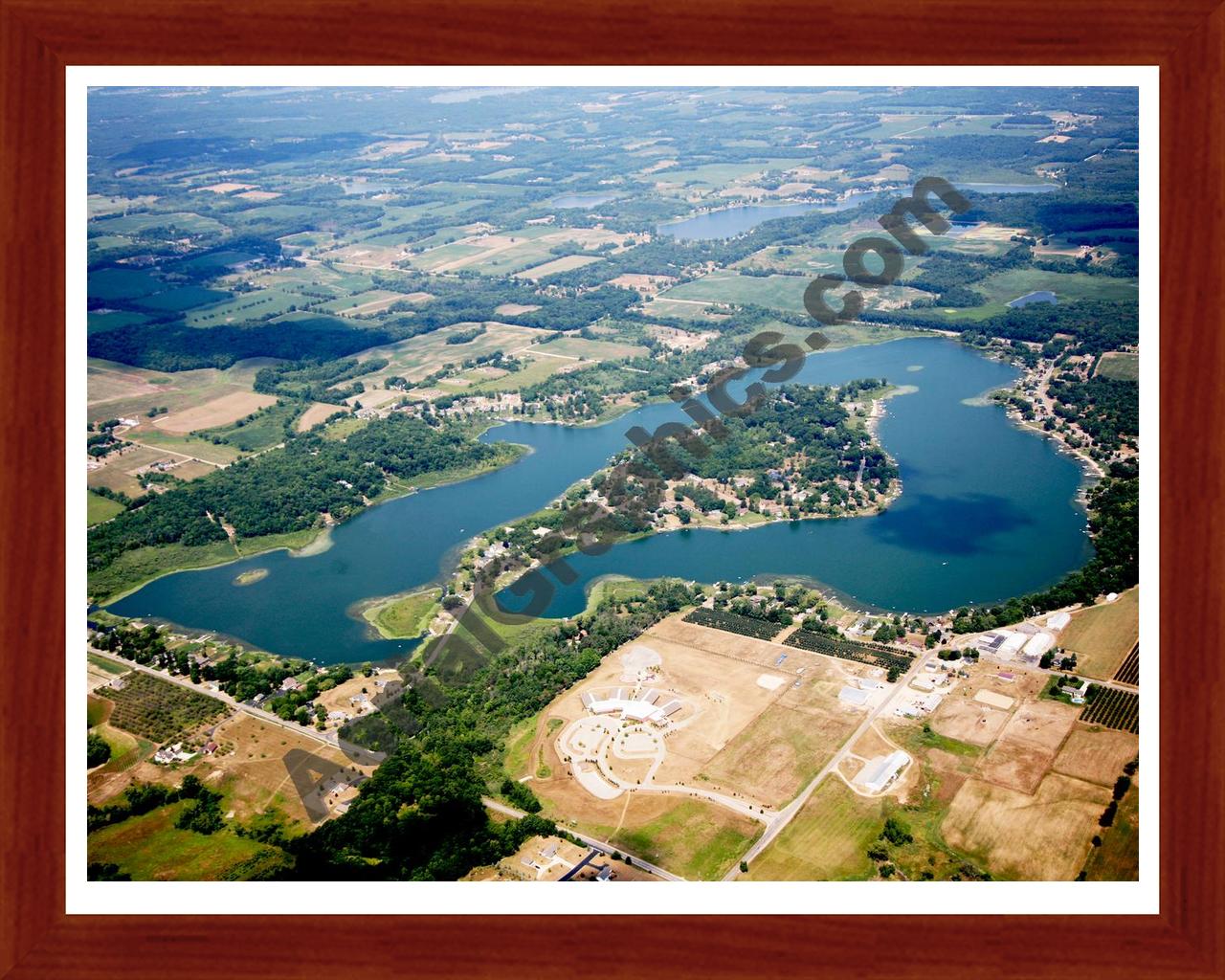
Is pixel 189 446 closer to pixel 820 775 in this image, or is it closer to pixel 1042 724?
pixel 820 775

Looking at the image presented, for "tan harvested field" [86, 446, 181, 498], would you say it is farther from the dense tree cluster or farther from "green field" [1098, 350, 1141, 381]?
"green field" [1098, 350, 1141, 381]

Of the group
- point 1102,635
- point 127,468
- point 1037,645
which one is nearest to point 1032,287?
point 1102,635

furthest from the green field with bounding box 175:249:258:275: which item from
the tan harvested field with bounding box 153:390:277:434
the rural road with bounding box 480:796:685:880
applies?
the rural road with bounding box 480:796:685:880

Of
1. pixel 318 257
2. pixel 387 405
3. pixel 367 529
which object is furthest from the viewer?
pixel 318 257
